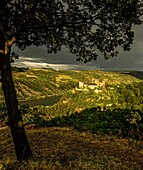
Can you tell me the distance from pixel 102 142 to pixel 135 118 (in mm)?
6690

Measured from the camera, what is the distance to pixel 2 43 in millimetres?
9945

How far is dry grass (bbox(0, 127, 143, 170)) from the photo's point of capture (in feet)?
29.6

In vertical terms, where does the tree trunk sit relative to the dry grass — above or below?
above

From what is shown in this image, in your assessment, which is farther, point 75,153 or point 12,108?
point 75,153

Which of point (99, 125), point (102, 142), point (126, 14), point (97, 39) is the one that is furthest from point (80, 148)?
point (99, 125)

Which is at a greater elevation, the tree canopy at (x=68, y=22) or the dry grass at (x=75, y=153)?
the tree canopy at (x=68, y=22)

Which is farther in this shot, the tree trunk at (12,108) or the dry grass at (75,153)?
the tree trunk at (12,108)

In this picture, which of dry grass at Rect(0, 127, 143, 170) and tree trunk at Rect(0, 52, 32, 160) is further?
tree trunk at Rect(0, 52, 32, 160)

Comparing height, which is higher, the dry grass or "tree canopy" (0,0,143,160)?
"tree canopy" (0,0,143,160)

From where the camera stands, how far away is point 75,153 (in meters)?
11.0

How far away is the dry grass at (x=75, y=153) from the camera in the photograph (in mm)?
9008

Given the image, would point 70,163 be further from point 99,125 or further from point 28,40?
point 99,125

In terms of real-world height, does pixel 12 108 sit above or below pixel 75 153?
above

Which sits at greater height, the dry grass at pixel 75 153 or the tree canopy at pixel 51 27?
the tree canopy at pixel 51 27
